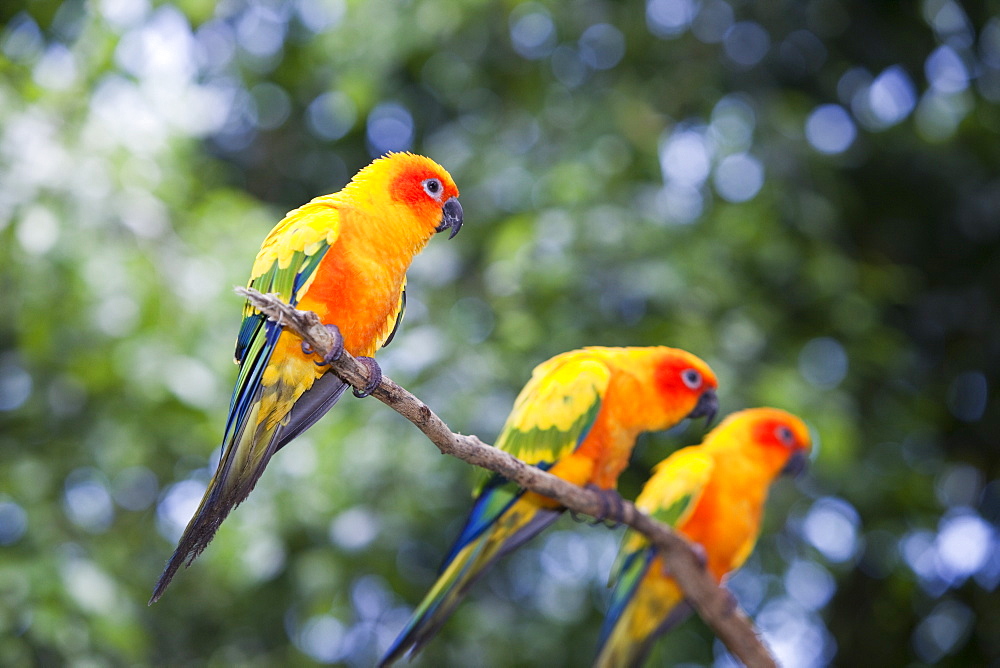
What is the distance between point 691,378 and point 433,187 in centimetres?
102

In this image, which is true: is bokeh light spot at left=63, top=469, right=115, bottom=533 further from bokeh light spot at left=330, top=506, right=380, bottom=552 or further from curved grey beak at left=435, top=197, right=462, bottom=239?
curved grey beak at left=435, top=197, right=462, bottom=239

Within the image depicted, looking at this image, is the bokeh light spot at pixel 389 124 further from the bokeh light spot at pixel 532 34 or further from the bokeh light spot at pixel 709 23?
the bokeh light spot at pixel 709 23

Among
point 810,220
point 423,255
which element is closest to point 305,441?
point 423,255

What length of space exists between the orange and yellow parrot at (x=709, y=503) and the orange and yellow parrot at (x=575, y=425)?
0.55 m

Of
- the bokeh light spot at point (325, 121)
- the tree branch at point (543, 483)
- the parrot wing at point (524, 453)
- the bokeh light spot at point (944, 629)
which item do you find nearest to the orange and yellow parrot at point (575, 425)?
the parrot wing at point (524, 453)

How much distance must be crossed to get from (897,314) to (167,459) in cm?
421

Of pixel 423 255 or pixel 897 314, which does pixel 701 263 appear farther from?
pixel 897 314

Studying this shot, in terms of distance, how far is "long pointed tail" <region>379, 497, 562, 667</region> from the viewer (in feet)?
6.81

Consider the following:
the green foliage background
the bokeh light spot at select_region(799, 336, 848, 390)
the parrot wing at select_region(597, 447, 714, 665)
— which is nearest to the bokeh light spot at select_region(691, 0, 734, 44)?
the green foliage background

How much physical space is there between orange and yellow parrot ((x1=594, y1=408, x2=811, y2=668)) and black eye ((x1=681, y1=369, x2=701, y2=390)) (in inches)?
26.6

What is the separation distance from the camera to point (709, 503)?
297cm

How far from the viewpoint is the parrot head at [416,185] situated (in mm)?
1747

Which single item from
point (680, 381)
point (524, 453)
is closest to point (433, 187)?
point (524, 453)

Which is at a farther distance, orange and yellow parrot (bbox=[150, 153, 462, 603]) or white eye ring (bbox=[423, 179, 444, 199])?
white eye ring (bbox=[423, 179, 444, 199])
